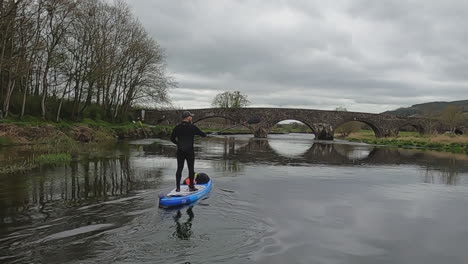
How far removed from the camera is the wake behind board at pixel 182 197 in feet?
28.3

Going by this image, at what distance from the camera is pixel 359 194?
1202 cm

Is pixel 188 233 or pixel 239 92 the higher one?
pixel 239 92

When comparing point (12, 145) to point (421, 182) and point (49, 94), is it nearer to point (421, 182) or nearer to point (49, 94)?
point (49, 94)

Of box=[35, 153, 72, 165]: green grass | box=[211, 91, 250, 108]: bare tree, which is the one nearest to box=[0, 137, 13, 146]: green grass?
box=[35, 153, 72, 165]: green grass

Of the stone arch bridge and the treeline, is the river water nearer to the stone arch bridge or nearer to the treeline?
the treeline

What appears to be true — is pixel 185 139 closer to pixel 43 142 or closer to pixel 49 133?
pixel 43 142

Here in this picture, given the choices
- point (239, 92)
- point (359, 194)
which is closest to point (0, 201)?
point (359, 194)

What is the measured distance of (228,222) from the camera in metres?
7.77

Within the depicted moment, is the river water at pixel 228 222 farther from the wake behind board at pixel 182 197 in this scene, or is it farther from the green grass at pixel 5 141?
the green grass at pixel 5 141

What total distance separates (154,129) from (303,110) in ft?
90.9

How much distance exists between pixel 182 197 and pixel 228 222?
5.58 feet

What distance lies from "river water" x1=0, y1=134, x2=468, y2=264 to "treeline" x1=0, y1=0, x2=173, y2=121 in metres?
15.9

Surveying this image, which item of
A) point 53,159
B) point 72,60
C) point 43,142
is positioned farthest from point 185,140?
point 72,60

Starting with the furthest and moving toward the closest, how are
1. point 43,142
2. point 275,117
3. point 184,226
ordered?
point 275,117 < point 43,142 < point 184,226
